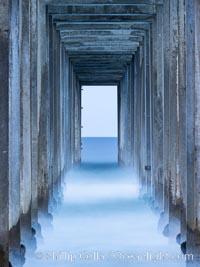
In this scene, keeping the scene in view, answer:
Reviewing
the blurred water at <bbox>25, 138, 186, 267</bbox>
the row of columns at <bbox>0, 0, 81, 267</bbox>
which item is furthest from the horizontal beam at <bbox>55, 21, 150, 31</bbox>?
the blurred water at <bbox>25, 138, 186, 267</bbox>

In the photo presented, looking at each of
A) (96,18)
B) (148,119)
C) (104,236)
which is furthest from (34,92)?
(96,18)

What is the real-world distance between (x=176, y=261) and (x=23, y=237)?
1643mm

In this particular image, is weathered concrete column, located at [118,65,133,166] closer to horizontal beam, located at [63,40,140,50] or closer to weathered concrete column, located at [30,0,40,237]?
horizontal beam, located at [63,40,140,50]

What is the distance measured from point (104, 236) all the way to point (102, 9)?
4747 mm

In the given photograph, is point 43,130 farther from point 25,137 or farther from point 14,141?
point 14,141

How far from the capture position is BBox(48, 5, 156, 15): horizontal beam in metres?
11.1

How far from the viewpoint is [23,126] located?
23.1ft

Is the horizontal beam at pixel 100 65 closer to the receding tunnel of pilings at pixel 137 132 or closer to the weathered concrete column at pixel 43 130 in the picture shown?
the receding tunnel of pilings at pixel 137 132

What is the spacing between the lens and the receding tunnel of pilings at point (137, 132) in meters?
5.59

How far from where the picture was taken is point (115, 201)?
12336 mm

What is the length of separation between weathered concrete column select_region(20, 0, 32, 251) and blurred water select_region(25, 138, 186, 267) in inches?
14.3

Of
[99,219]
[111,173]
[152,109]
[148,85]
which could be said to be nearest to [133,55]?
[111,173]

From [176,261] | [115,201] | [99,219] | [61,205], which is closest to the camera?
[176,261]

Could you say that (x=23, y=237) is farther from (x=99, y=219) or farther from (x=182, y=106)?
(x=99, y=219)
